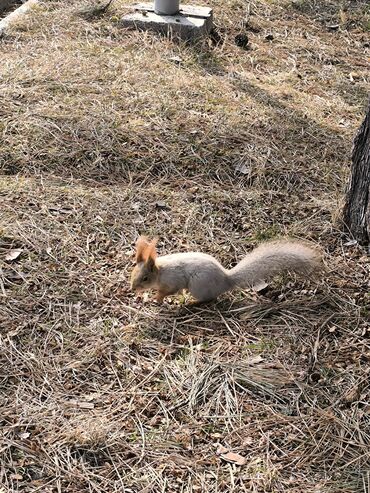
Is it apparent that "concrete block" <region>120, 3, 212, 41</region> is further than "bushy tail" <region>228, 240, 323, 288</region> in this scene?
Yes

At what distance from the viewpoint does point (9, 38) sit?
20.0 ft

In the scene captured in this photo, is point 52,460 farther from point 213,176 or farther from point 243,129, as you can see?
point 243,129

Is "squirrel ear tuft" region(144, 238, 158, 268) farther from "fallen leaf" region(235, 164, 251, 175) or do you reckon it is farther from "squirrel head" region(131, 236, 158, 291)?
"fallen leaf" region(235, 164, 251, 175)

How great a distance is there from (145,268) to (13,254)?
0.77m

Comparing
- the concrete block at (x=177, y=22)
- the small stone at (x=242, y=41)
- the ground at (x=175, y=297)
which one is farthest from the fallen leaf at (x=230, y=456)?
the small stone at (x=242, y=41)

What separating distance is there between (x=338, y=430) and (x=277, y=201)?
1783 millimetres

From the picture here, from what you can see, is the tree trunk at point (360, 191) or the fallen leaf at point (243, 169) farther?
the fallen leaf at point (243, 169)

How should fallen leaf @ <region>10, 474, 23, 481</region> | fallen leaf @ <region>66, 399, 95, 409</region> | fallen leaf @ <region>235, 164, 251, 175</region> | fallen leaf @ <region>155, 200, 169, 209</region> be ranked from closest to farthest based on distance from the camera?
fallen leaf @ <region>10, 474, 23, 481</region> < fallen leaf @ <region>66, 399, 95, 409</region> < fallen leaf @ <region>155, 200, 169, 209</region> < fallen leaf @ <region>235, 164, 251, 175</region>

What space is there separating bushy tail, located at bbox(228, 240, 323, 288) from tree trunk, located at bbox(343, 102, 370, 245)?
571 mm

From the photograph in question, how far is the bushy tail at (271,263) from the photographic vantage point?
3.18 metres

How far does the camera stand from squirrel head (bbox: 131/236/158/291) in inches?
122

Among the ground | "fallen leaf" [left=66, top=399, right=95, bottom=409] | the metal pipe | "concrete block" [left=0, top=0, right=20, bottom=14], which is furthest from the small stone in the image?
"fallen leaf" [left=66, top=399, right=95, bottom=409]

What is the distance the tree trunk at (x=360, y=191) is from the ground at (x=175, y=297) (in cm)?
8

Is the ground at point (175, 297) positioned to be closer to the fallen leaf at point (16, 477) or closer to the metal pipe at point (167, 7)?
the fallen leaf at point (16, 477)
